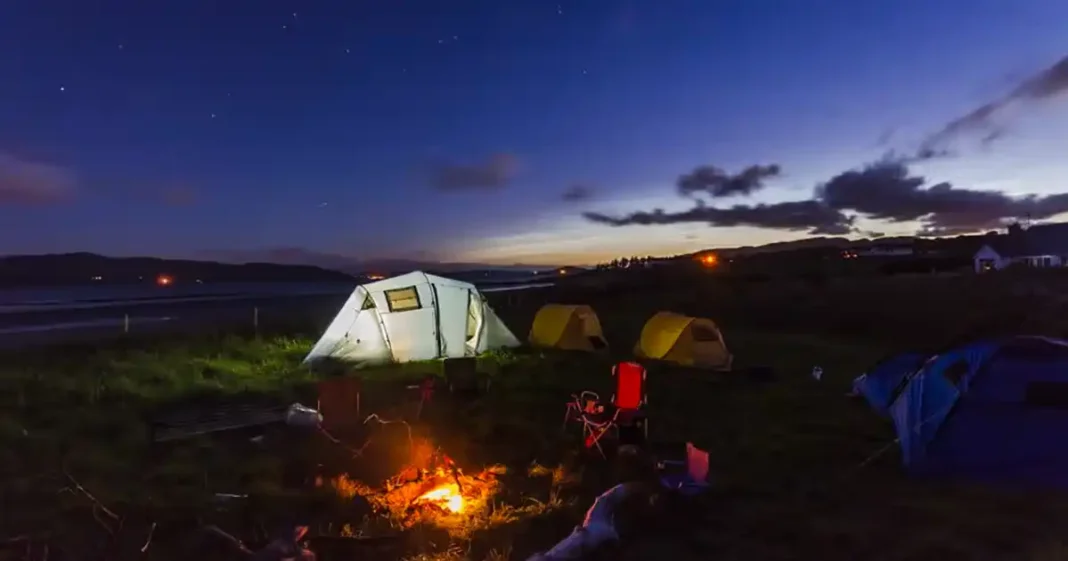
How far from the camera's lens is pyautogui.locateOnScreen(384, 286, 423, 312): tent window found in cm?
1564

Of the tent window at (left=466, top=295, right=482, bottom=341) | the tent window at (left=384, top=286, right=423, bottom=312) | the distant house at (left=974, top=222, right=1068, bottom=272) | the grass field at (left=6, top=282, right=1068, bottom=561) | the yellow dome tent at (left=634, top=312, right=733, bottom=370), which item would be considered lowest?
the grass field at (left=6, top=282, right=1068, bottom=561)

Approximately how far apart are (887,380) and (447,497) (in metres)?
7.55

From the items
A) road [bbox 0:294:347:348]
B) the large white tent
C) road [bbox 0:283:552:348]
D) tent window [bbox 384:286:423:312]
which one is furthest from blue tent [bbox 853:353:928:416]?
road [bbox 0:294:347:348]

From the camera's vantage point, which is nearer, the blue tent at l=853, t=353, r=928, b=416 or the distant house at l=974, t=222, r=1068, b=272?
the blue tent at l=853, t=353, r=928, b=416

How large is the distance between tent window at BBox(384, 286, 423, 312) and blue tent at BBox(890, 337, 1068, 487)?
427 inches

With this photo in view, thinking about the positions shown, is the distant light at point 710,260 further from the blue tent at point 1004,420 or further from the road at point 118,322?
the blue tent at point 1004,420

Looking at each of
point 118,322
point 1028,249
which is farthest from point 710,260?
point 118,322

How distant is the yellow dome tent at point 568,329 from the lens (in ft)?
58.0

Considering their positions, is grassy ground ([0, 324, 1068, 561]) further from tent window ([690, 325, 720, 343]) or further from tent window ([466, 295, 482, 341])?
tent window ([466, 295, 482, 341])

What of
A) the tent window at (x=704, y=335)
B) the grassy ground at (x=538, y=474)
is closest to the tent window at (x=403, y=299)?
the grassy ground at (x=538, y=474)

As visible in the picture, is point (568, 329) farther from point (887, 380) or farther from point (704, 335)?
point (887, 380)

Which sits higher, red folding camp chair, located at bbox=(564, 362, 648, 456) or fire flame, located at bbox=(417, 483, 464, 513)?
red folding camp chair, located at bbox=(564, 362, 648, 456)

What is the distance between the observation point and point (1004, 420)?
22.9ft

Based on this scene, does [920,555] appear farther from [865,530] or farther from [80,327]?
[80,327]
